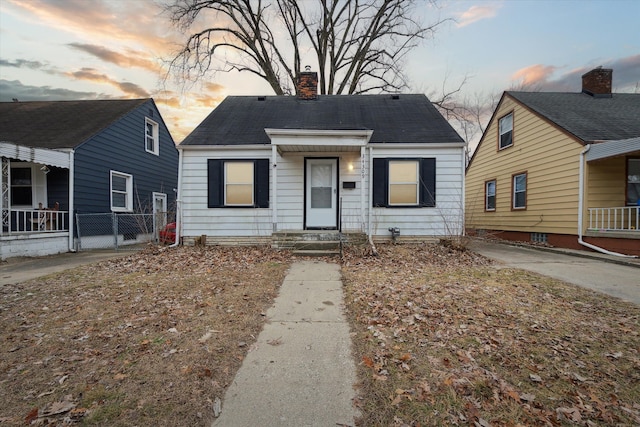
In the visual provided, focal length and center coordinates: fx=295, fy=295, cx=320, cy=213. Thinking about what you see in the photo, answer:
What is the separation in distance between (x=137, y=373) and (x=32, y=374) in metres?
0.91

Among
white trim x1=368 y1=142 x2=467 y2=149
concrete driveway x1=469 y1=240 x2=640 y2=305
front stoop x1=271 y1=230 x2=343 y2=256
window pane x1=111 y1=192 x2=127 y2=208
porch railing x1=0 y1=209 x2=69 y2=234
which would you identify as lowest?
concrete driveway x1=469 y1=240 x2=640 y2=305

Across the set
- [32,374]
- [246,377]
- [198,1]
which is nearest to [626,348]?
[246,377]

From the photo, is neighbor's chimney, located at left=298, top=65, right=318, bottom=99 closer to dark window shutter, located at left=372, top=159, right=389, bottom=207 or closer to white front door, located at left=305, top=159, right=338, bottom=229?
A: white front door, located at left=305, top=159, right=338, bottom=229

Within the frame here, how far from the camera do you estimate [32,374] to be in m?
2.54

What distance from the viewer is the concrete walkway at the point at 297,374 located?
6.82 ft

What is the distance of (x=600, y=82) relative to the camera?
40.4 ft

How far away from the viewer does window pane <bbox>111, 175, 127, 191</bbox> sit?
11.8 m

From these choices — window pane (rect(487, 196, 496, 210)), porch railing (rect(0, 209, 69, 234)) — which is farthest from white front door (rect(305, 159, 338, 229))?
window pane (rect(487, 196, 496, 210))

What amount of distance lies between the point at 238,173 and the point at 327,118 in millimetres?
3709

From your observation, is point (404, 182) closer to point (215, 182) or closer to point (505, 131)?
point (215, 182)

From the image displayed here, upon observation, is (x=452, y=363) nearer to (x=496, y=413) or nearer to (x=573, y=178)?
(x=496, y=413)

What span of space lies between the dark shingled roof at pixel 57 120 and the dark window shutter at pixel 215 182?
496 cm

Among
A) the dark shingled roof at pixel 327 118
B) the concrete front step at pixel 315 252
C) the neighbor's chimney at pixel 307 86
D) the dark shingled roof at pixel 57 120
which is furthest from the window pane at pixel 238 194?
the dark shingled roof at pixel 57 120

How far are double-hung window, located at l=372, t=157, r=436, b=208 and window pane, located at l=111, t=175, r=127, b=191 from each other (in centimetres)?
1028
